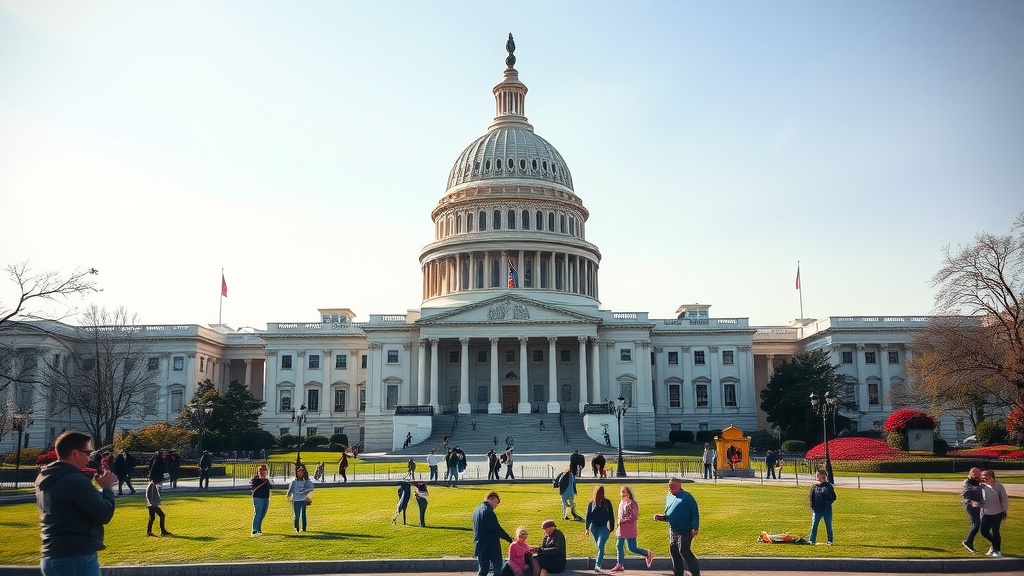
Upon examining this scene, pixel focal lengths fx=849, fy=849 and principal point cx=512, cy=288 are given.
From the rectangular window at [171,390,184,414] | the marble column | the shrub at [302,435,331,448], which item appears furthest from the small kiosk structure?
the rectangular window at [171,390,184,414]

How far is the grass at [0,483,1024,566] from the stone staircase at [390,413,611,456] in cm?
3523

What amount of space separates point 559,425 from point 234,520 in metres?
52.3

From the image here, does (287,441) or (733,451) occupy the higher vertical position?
(733,451)

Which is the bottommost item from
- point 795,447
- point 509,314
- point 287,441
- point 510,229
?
point 795,447

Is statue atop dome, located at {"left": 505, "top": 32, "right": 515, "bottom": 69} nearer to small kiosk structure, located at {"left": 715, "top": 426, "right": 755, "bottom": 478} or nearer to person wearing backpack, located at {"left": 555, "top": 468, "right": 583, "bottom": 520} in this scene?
small kiosk structure, located at {"left": 715, "top": 426, "right": 755, "bottom": 478}

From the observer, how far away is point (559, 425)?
75500mm

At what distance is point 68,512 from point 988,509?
17.4m

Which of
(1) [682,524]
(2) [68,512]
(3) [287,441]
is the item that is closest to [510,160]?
(3) [287,441]

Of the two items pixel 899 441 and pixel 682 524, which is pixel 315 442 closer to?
pixel 899 441

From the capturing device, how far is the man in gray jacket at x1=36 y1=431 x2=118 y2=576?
354 inches

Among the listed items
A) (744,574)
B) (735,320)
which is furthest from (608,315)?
(744,574)

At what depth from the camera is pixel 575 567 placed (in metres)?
17.8

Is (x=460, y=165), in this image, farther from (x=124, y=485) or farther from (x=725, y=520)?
(x=725, y=520)

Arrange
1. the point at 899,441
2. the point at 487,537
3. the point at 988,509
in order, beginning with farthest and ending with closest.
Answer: the point at 899,441
the point at 988,509
the point at 487,537
